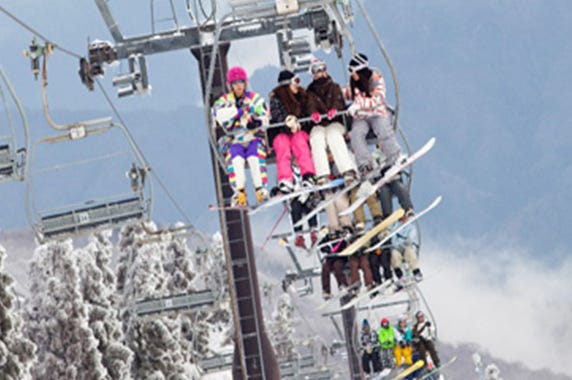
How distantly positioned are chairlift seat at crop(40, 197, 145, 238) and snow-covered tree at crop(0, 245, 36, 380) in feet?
48.9

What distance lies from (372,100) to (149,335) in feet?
120

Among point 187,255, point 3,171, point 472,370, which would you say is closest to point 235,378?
point 3,171

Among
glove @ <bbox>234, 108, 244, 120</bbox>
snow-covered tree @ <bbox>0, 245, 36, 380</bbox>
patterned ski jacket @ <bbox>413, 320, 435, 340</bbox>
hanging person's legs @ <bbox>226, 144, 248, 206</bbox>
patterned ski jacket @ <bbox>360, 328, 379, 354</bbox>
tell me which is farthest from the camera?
snow-covered tree @ <bbox>0, 245, 36, 380</bbox>

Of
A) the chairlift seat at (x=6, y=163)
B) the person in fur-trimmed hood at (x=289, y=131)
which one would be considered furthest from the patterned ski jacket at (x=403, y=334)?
the chairlift seat at (x=6, y=163)

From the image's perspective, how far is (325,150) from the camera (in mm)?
17062

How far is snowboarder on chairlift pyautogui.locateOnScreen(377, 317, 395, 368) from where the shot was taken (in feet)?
78.2

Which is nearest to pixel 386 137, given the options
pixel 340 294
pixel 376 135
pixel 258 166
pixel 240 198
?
pixel 376 135

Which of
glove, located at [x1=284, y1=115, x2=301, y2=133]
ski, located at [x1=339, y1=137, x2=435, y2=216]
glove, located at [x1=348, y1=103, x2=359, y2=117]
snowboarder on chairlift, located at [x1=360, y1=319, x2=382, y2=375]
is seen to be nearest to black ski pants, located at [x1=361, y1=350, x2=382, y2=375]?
snowboarder on chairlift, located at [x1=360, y1=319, x2=382, y2=375]

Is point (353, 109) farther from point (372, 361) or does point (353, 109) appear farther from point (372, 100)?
point (372, 361)

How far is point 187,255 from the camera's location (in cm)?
7212

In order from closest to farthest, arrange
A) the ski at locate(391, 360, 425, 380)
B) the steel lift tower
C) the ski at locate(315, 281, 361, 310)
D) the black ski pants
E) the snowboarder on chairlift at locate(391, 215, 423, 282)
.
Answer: the ski at locate(315, 281, 361, 310) < the snowboarder on chairlift at locate(391, 215, 423, 282) < the steel lift tower < the ski at locate(391, 360, 425, 380) < the black ski pants

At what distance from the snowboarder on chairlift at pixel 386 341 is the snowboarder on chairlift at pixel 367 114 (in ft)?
23.6

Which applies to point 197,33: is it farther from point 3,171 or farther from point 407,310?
point 3,171

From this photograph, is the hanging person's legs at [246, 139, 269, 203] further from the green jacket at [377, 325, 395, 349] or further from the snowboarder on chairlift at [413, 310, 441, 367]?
the green jacket at [377, 325, 395, 349]
